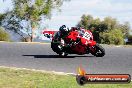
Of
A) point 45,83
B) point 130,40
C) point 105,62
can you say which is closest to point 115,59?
point 105,62

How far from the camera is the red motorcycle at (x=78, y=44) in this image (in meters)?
15.4

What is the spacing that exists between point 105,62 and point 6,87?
5.72 meters

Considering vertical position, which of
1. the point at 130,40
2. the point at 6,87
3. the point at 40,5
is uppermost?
the point at 6,87

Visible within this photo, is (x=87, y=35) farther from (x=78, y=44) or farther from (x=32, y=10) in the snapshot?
(x=32, y=10)

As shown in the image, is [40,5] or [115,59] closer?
[115,59]

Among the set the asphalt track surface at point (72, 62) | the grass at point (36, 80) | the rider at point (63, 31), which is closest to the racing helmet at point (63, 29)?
the rider at point (63, 31)

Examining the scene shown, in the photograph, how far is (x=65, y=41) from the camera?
51.4 feet

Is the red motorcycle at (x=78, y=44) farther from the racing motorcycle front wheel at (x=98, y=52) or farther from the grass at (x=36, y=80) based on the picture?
the grass at (x=36, y=80)

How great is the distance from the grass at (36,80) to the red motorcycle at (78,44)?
13.4ft

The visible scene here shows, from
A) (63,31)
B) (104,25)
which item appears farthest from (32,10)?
(63,31)

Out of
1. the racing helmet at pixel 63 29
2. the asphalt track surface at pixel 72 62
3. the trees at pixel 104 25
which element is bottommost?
the trees at pixel 104 25

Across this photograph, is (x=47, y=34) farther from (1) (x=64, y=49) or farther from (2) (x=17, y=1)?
(2) (x=17, y=1)

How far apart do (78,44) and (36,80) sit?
5630mm

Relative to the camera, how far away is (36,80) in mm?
10125
